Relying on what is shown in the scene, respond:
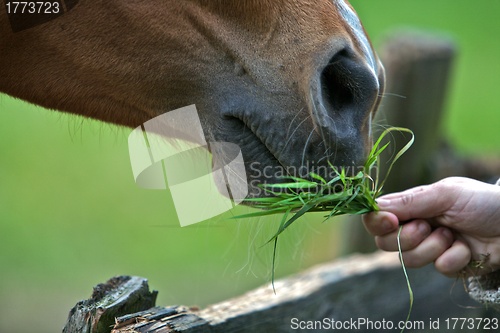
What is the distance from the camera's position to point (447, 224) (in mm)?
2006

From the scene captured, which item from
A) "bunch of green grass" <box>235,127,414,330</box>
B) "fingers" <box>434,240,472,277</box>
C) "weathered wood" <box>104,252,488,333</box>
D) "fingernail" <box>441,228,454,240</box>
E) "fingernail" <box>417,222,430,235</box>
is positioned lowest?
"weathered wood" <box>104,252,488,333</box>

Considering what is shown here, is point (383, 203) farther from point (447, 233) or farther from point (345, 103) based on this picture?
point (345, 103)

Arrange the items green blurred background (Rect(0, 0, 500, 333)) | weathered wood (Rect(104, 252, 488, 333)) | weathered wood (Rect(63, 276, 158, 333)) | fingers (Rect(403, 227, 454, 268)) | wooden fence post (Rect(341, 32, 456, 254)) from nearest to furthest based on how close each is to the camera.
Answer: weathered wood (Rect(63, 276, 158, 333)) → weathered wood (Rect(104, 252, 488, 333)) → fingers (Rect(403, 227, 454, 268)) → wooden fence post (Rect(341, 32, 456, 254)) → green blurred background (Rect(0, 0, 500, 333))

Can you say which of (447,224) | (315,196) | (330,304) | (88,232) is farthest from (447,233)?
(88,232)

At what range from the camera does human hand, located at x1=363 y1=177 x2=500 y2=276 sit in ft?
6.26

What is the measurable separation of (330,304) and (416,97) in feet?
6.15

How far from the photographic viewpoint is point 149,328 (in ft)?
5.66

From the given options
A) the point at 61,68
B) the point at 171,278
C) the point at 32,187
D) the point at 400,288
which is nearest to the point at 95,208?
the point at 32,187

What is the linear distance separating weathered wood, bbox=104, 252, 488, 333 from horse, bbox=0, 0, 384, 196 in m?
0.46

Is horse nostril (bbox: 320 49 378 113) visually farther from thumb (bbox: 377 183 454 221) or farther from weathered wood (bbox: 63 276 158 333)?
weathered wood (bbox: 63 276 158 333)

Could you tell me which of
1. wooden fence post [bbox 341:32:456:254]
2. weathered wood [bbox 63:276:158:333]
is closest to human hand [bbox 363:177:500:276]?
weathered wood [bbox 63:276:158:333]

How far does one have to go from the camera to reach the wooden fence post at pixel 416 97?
4.05 metres

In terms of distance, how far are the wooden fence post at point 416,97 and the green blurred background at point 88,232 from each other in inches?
22.2

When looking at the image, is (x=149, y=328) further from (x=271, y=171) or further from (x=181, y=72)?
(x=181, y=72)
